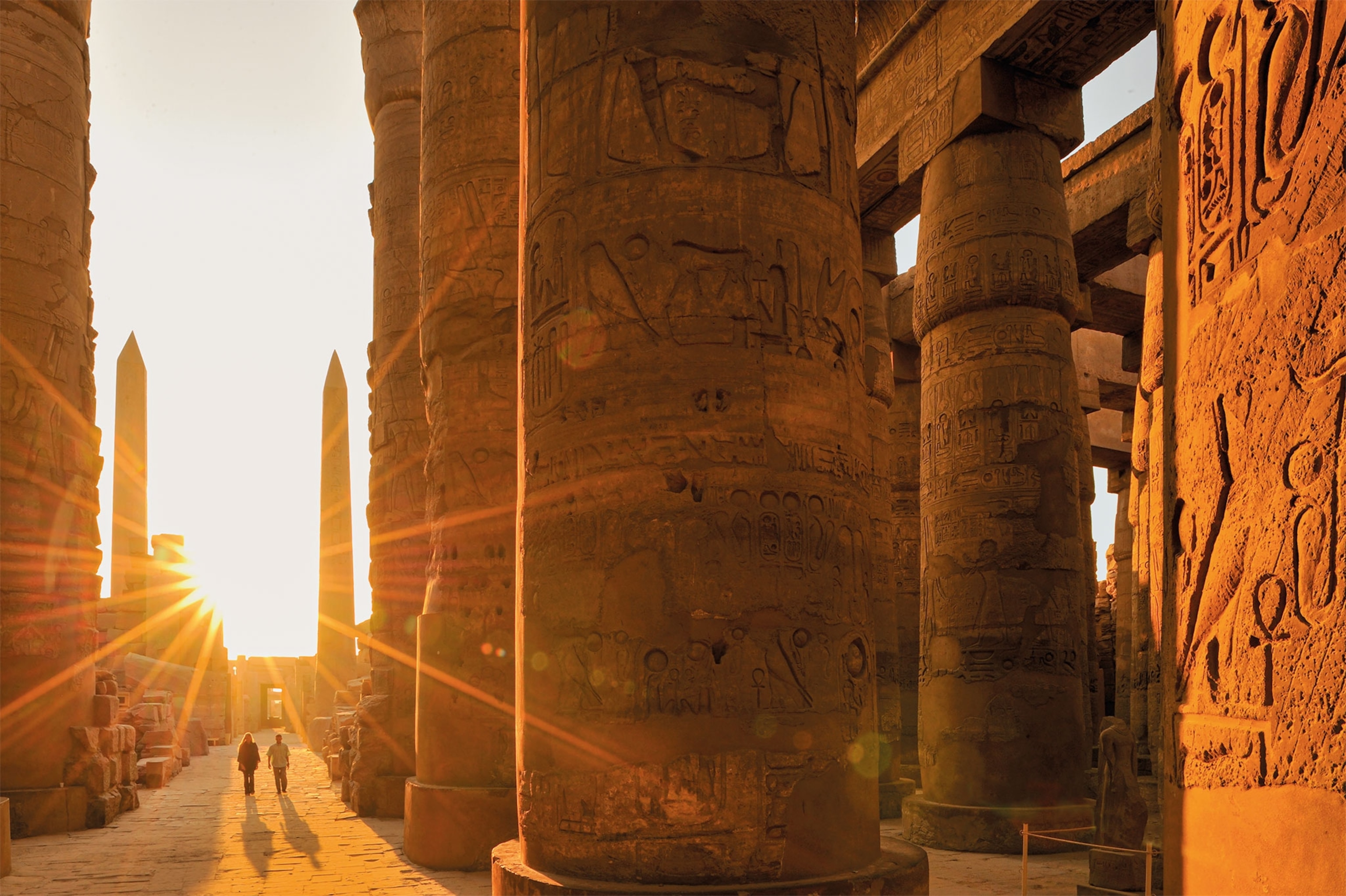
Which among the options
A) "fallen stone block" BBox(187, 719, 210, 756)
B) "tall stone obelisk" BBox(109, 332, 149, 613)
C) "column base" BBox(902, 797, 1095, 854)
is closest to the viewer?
"column base" BBox(902, 797, 1095, 854)

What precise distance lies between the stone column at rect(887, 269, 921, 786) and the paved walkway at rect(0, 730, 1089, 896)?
9.77 feet

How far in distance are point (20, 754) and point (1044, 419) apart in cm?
972

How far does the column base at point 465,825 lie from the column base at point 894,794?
17.6 feet

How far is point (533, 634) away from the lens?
4.05 metres

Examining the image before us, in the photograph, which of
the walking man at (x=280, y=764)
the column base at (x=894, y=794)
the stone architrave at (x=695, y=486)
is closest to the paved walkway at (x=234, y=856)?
the walking man at (x=280, y=764)

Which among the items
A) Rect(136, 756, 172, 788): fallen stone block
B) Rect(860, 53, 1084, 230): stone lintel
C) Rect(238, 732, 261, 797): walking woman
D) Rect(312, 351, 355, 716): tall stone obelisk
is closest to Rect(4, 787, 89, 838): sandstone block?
Rect(238, 732, 261, 797): walking woman

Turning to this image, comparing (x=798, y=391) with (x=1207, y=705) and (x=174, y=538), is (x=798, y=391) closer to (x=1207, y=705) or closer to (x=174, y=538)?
(x=1207, y=705)

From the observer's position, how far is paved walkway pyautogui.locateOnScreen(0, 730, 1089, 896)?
7.14 m

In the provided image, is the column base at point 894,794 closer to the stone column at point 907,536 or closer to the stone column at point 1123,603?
the stone column at point 907,536

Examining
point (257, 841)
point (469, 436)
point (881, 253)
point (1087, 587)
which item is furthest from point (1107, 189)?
point (257, 841)

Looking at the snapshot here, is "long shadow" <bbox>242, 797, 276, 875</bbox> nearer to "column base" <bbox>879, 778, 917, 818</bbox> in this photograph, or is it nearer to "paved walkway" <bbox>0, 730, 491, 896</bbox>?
"paved walkway" <bbox>0, 730, 491, 896</bbox>

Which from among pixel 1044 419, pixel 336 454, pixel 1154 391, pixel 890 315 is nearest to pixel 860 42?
pixel 890 315

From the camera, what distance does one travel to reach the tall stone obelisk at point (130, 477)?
28500 mm

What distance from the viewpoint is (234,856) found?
8.86m
